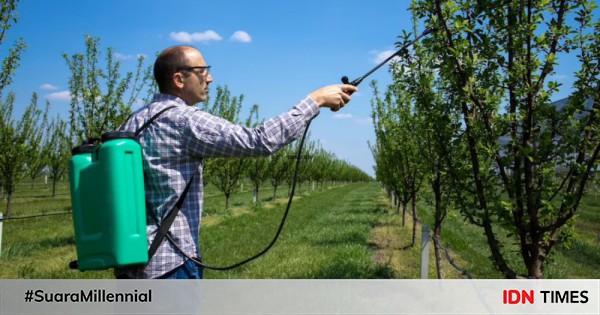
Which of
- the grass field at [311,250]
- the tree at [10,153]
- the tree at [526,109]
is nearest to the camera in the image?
the tree at [526,109]

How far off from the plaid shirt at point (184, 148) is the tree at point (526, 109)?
149 centimetres

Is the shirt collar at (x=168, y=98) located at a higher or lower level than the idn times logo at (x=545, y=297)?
higher

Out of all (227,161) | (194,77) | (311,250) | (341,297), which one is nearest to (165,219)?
(194,77)

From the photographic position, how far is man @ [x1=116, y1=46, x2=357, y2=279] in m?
1.99

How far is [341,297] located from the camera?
5543 mm

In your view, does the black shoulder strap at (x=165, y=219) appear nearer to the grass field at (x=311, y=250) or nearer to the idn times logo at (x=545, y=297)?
the idn times logo at (x=545, y=297)

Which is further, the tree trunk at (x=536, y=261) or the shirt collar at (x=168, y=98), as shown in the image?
the tree trunk at (x=536, y=261)

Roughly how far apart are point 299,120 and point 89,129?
30.5ft

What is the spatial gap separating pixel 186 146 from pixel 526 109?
7.73ft

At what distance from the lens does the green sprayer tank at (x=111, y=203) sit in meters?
1.88

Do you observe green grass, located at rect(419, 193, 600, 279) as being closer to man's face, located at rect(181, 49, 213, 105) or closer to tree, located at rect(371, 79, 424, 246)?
tree, located at rect(371, 79, 424, 246)

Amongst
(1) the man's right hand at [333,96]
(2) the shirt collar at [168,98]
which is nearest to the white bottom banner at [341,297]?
(1) the man's right hand at [333,96]

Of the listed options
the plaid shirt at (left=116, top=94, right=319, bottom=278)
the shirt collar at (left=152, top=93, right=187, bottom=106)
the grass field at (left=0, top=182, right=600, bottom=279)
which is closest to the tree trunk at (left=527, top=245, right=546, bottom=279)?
the grass field at (left=0, top=182, right=600, bottom=279)

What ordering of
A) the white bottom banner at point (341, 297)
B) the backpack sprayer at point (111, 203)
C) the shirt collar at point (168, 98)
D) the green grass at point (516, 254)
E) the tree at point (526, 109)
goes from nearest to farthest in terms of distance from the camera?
1. the backpack sprayer at point (111, 203)
2. the shirt collar at point (168, 98)
3. the tree at point (526, 109)
4. the white bottom banner at point (341, 297)
5. the green grass at point (516, 254)
